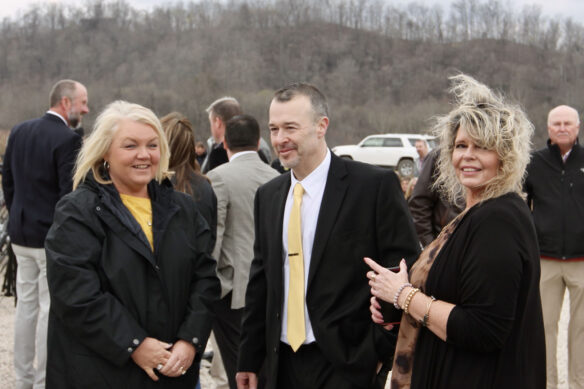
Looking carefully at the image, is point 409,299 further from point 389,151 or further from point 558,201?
point 389,151

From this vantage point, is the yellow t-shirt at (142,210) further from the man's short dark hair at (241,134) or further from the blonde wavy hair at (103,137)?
the man's short dark hair at (241,134)

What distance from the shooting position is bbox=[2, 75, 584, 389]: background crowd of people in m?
2.15

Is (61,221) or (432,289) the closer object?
(432,289)

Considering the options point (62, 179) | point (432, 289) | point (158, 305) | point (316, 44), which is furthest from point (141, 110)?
point (316, 44)

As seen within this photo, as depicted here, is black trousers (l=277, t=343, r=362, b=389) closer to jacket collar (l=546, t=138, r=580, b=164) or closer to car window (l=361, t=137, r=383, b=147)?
jacket collar (l=546, t=138, r=580, b=164)

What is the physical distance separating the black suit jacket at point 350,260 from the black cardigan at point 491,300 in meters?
0.38

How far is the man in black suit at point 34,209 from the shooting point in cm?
468

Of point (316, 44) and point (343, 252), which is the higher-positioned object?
point (316, 44)

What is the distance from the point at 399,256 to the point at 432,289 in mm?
389

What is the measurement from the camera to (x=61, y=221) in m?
2.68

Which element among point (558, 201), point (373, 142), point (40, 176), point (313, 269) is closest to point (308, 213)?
point (313, 269)

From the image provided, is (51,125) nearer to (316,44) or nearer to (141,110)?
(141,110)

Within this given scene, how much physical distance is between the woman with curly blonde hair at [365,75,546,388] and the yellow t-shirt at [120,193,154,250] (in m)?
1.12

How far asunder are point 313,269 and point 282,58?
7461 centimetres
